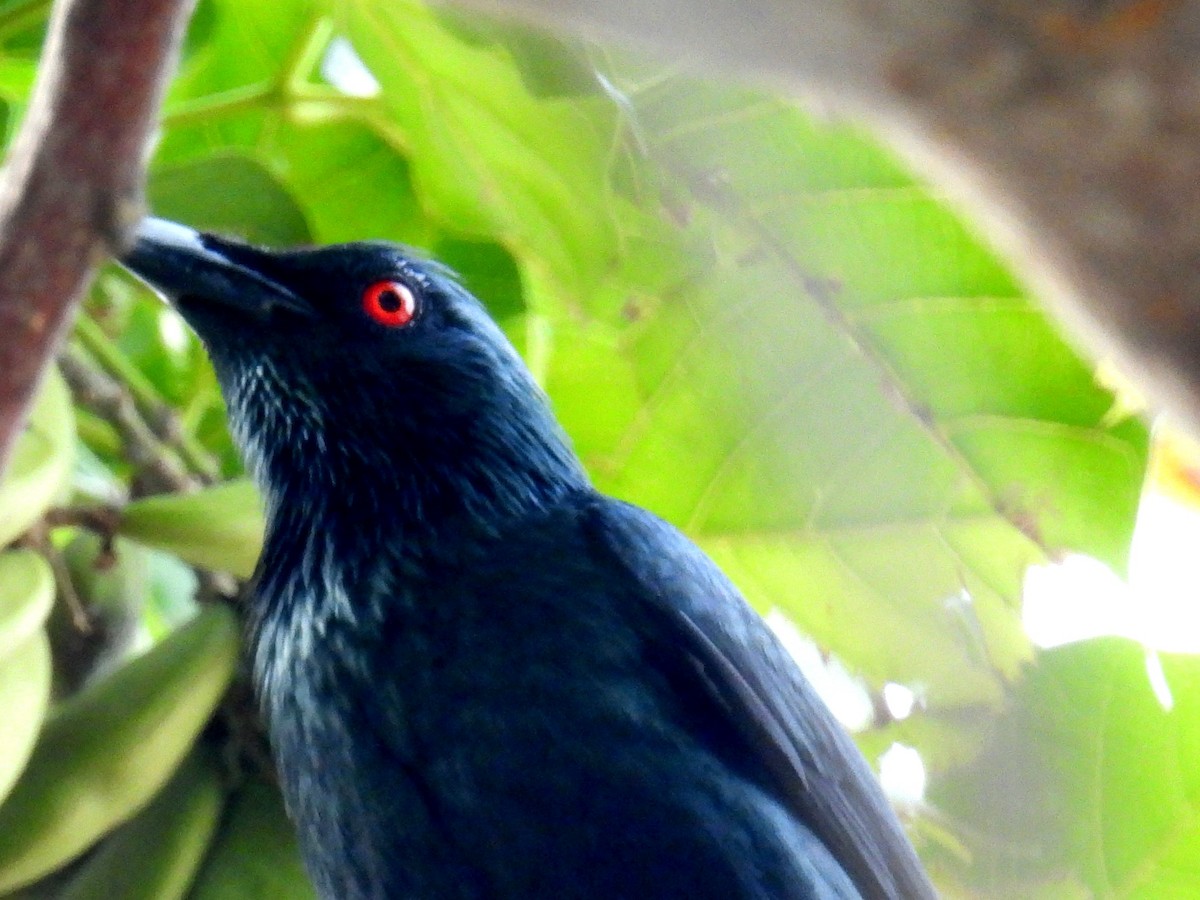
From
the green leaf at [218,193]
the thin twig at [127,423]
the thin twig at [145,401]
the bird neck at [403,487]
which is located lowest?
the thin twig at [127,423]

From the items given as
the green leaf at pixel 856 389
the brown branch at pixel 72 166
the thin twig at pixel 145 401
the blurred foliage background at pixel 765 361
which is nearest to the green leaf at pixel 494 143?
the blurred foliage background at pixel 765 361

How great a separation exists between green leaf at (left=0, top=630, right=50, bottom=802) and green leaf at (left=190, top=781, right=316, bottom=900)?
1.00ft

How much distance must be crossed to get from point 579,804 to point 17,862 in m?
0.75

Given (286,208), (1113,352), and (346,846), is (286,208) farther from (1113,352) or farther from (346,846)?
(1113,352)

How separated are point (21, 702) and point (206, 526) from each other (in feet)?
1.27

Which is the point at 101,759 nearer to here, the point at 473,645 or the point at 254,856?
the point at 254,856

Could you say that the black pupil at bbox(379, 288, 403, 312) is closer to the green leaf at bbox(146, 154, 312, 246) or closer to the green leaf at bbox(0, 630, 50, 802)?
the green leaf at bbox(146, 154, 312, 246)

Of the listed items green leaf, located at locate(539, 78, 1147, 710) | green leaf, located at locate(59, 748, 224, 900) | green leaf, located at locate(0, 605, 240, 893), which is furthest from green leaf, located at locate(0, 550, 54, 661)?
green leaf, located at locate(539, 78, 1147, 710)

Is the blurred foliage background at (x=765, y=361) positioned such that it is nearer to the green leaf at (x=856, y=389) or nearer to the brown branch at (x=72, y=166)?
the green leaf at (x=856, y=389)

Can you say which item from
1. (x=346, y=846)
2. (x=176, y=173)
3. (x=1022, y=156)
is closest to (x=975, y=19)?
(x=1022, y=156)

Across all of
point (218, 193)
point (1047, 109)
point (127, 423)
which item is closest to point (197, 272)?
point (218, 193)

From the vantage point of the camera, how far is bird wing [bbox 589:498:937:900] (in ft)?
8.28

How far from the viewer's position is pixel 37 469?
1.89m

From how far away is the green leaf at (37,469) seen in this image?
6.11ft
